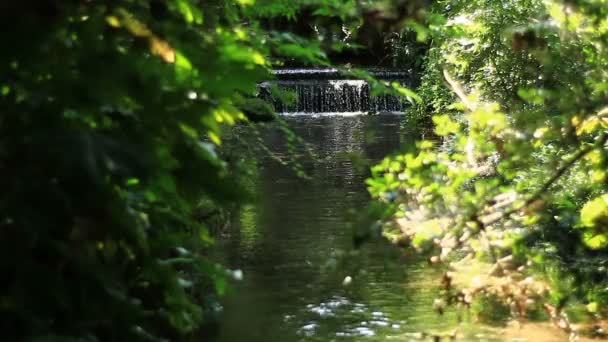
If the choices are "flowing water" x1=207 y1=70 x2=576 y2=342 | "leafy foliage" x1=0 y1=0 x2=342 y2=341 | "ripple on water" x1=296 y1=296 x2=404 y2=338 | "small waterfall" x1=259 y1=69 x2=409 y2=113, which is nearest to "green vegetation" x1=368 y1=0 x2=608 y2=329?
"flowing water" x1=207 y1=70 x2=576 y2=342

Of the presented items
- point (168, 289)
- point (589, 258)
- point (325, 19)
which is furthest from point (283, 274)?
point (168, 289)

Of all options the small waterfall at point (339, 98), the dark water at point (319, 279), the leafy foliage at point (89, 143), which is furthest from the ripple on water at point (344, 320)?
the small waterfall at point (339, 98)

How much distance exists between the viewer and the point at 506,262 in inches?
165

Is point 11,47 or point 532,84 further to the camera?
point 532,84

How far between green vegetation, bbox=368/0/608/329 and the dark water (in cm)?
23

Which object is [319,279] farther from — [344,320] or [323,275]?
[344,320]

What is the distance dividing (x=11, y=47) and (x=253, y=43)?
1556 mm

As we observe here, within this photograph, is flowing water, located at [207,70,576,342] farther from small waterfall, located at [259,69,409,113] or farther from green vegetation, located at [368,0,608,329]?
small waterfall, located at [259,69,409,113]

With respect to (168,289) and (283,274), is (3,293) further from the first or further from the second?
(283,274)

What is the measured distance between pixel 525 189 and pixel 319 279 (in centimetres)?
182

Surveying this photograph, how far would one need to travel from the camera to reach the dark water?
5.30m

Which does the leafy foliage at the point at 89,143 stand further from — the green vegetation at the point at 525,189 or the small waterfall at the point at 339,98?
the small waterfall at the point at 339,98

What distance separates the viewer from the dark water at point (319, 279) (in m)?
5.30

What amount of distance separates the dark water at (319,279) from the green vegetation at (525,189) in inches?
9.2
